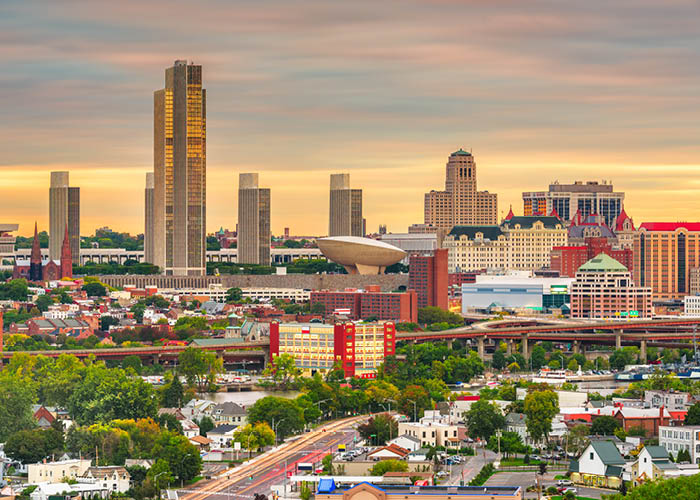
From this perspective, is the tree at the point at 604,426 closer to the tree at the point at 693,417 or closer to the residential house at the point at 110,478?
the tree at the point at 693,417

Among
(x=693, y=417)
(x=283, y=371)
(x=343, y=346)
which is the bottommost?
(x=693, y=417)

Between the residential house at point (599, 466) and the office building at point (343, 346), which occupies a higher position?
the office building at point (343, 346)

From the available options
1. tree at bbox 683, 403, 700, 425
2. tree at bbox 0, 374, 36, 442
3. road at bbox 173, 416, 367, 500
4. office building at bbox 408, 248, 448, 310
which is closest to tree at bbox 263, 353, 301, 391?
road at bbox 173, 416, 367, 500

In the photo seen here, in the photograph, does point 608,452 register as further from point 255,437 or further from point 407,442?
point 255,437

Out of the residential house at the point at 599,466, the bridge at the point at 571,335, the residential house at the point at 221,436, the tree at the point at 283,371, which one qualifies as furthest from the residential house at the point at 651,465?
the bridge at the point at 571,335

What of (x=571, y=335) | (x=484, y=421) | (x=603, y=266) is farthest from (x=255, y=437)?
Answer: (x=603, y=266)

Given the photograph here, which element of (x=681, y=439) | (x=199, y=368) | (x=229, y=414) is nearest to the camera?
(x=681, y=439)
